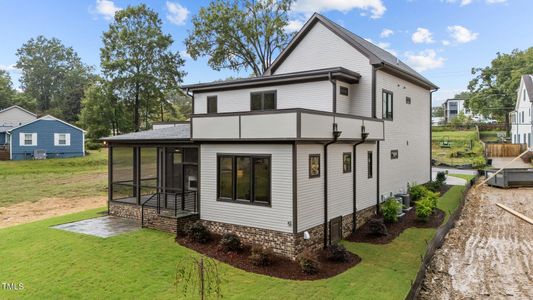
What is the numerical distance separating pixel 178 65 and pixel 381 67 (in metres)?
26.7

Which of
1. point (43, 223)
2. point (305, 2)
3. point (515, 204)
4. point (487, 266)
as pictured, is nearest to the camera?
point (487, 266)

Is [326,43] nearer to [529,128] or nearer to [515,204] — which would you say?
[515,204]

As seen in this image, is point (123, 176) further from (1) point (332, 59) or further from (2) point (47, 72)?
(2) point (47, 72)

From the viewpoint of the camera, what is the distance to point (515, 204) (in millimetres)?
19312

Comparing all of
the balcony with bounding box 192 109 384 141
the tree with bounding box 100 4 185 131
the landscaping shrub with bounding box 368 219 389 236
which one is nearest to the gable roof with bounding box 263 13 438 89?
the balcony with bounding box 192 109 384 141

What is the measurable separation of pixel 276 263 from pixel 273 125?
13.4 ft

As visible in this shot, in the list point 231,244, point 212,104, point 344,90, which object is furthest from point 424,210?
point 212,104

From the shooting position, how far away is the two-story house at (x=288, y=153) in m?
11.1

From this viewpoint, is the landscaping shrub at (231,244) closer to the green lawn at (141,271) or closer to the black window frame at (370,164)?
the green lawn at (141,271)

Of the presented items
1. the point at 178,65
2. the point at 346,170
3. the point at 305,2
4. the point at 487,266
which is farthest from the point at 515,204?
the point at 178,65

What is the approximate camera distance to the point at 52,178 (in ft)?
97.9

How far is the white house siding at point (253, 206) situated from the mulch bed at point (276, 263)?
0.94m

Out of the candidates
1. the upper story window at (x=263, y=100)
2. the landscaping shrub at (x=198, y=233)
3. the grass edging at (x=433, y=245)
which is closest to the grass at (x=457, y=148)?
the grass edging at (x=433, y=245)

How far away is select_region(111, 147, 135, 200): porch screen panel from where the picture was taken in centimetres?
1583
